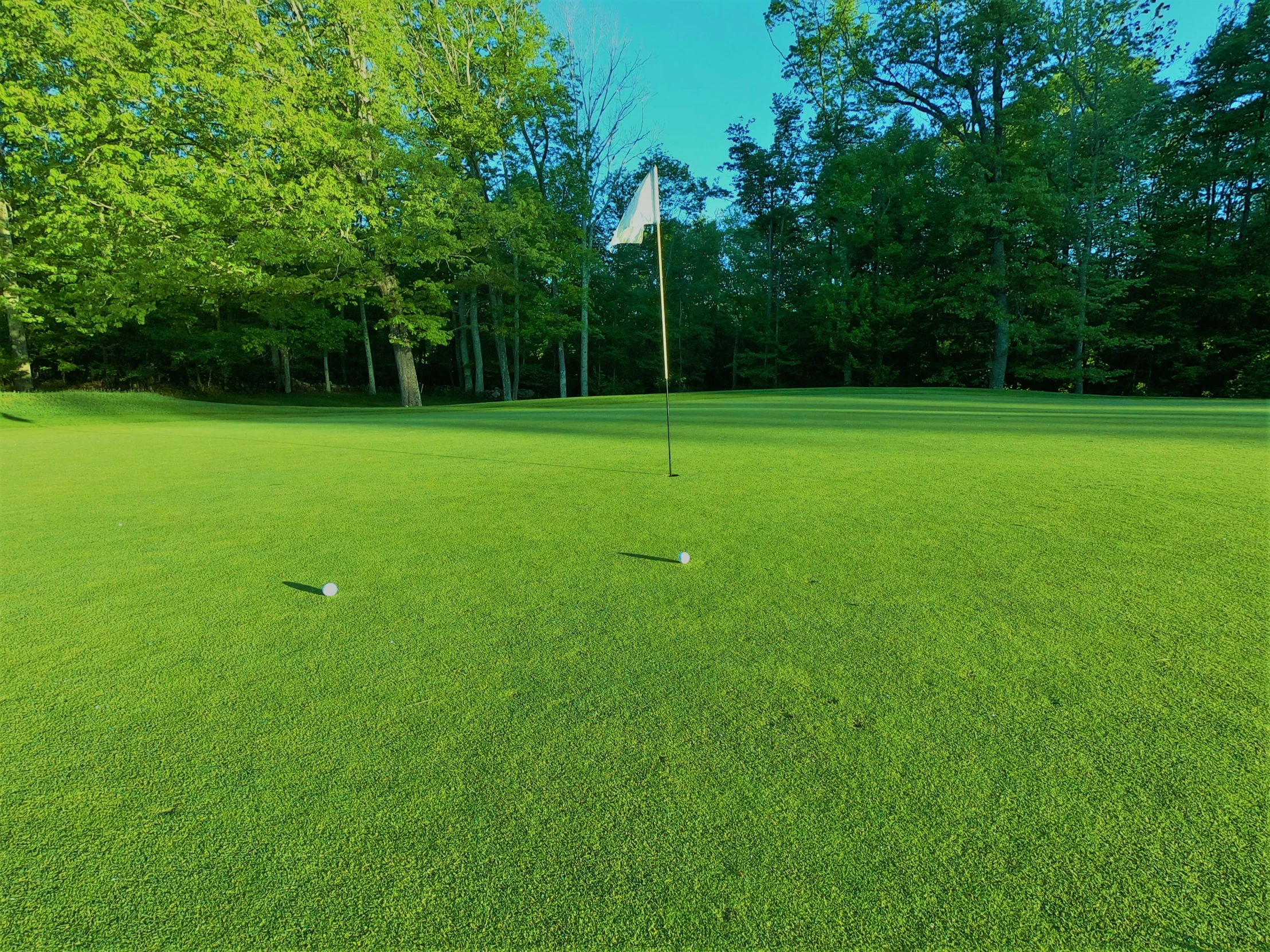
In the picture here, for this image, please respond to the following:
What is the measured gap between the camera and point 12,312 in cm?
1830

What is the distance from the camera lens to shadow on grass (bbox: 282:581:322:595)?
2.82m

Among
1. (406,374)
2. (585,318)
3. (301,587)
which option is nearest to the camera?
(301,587)

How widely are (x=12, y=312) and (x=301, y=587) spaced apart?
932 inches

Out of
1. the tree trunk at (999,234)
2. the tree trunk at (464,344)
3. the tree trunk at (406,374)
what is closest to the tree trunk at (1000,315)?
the tree trunk at (999,234)

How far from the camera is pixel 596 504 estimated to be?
4219 millimetres

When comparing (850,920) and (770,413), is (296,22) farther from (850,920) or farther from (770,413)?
(850,920)

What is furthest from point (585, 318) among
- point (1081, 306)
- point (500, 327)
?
point (1081, 306)

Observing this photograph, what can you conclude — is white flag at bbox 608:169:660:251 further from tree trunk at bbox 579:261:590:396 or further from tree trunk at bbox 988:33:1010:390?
tree trunk at bbox 988:33:1010:390

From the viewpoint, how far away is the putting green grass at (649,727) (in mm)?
1160

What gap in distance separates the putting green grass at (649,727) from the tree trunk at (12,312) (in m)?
19.7

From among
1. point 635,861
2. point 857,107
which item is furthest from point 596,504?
point 857,107

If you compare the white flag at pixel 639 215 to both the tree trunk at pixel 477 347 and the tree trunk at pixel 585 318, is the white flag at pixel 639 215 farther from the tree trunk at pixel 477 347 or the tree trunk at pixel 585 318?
the tree trunk at pixel 477 347

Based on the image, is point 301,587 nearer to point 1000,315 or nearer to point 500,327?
point 500,327

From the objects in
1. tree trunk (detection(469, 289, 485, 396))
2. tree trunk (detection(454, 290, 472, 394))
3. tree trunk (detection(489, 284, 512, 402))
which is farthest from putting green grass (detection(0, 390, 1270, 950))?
tree trunk (detection(454, 290, 472, 394))
